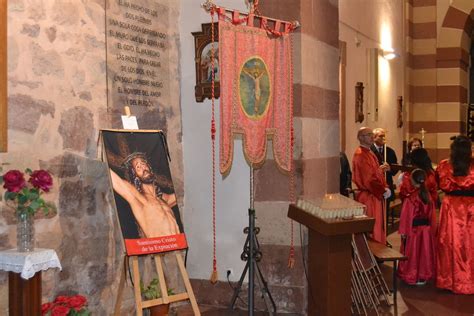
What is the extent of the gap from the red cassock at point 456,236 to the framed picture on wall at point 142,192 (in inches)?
118

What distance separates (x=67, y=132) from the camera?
15.0 ft

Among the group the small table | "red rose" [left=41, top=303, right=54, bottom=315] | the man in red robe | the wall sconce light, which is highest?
the wall sconce light

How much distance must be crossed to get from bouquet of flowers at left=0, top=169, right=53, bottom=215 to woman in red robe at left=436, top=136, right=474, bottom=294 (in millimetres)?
3914

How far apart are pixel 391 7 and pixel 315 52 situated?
22.4ft

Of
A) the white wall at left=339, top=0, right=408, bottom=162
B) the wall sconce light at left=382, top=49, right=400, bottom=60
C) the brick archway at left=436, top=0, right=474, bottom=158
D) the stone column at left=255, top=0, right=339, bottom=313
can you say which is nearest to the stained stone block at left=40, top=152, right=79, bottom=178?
the stone column at left=255, top=0, right=339, bottom=313

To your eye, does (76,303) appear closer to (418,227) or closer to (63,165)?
(63,165)

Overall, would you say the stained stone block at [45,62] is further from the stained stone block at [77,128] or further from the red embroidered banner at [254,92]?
the red embroidered banner at [254,92]

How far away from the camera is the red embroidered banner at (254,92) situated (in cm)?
466

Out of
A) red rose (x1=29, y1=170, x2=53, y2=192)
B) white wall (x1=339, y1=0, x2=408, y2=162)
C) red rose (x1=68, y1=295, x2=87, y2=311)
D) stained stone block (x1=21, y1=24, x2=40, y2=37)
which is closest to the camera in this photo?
red rose (x1=29, y1=170, x2=53, y2=192)

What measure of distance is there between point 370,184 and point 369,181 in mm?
33

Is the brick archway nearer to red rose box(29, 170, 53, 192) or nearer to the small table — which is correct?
red rose box(29, 170, 53, 192)

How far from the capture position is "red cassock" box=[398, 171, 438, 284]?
22.1 ft

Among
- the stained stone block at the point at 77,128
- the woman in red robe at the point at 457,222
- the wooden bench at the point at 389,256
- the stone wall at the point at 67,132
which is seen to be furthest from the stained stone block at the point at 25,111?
the woman in red robe at the point at 457,222

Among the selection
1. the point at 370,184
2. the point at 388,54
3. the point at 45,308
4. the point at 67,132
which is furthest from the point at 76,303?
the point at 388,54
